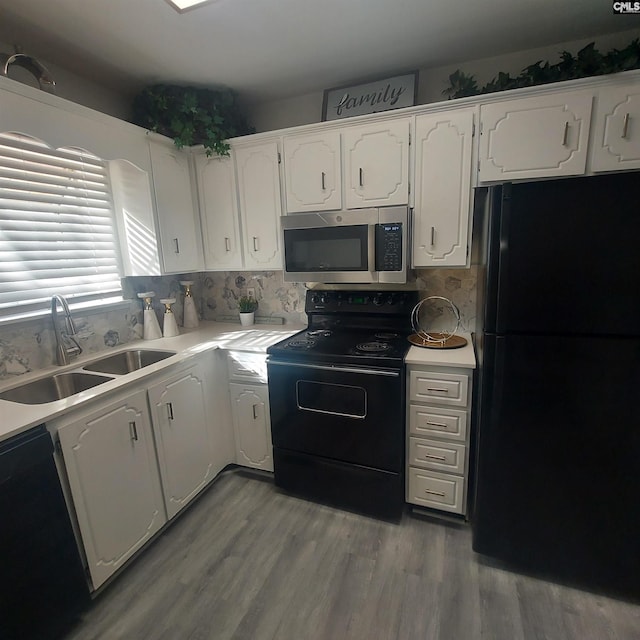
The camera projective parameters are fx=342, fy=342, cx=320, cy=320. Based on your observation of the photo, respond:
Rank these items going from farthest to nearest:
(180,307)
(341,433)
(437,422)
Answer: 1. (180,307)
2. (341,433)
3. (437,422)

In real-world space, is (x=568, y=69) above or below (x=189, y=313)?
Result: above

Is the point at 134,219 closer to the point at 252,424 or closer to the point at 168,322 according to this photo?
the point at 168,322

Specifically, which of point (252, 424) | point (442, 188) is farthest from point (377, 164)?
point (252, 424)

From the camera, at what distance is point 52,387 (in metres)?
1.68

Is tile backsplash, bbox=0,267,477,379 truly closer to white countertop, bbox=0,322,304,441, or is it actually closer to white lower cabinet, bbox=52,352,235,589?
white countertop, bbox=0,322,304,441

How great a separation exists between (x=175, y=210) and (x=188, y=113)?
584 mm

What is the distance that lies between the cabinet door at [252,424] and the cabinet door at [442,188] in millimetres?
1251

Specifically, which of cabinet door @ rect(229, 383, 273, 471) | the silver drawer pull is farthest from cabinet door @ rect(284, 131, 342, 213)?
the silver drawer pull

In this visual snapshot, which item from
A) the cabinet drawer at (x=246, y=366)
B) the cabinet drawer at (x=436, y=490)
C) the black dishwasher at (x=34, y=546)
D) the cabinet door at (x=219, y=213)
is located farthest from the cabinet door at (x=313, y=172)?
the black dishwasher at (x=34, y=546)

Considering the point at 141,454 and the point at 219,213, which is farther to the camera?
the point at 219,213

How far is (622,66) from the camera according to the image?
4.96 feet

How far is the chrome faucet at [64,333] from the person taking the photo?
5.74 feet

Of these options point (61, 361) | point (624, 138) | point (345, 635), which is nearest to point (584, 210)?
point (624, 138)

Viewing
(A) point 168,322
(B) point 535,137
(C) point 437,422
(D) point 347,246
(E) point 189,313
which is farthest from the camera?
(E) point 189,313
